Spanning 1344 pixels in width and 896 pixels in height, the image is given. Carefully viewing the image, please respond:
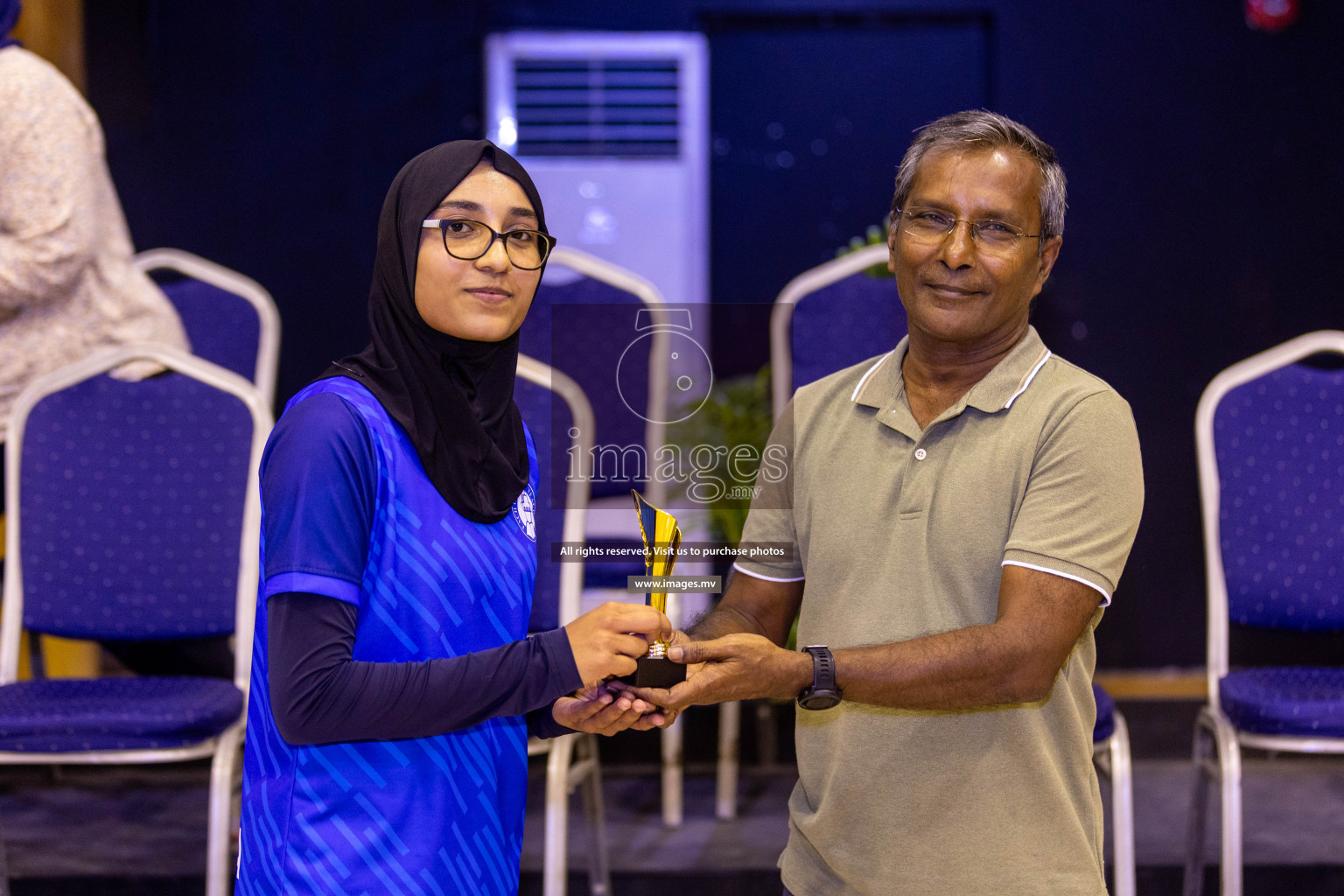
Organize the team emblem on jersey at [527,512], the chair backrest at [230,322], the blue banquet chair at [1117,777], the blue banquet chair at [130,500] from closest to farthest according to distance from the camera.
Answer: the team emblem on jersey at [527,512] < the blue banquet chair at [1117,777] < the blue banquet chair at [130,500] < the chair backrest at [230,322]

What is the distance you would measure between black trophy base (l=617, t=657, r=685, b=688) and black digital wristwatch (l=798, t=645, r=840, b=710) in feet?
0.39

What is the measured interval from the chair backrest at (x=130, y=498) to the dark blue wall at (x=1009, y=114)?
5.43 feet

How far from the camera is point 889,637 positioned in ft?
3.66

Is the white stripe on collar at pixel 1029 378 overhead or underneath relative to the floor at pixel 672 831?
overhead

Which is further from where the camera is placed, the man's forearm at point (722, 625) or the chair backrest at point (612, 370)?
the man's forearm at point (722, 625)

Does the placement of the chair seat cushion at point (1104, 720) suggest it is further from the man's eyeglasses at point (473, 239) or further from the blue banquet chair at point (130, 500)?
the blue banquet chair at point (130, 500)

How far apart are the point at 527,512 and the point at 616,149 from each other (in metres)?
2.87

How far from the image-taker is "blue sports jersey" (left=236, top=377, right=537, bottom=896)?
979 millimetres

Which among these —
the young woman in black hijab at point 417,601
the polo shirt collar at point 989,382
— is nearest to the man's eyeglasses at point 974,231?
the polo shirt collar at point 989,382

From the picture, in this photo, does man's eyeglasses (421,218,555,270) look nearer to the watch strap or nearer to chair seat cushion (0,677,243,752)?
the watch strap

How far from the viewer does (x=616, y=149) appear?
3.80 metres

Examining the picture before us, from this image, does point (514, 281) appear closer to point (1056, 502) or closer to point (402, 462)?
point (402, 462)

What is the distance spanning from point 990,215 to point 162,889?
1.95 m

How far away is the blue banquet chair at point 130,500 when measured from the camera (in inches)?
79.3
